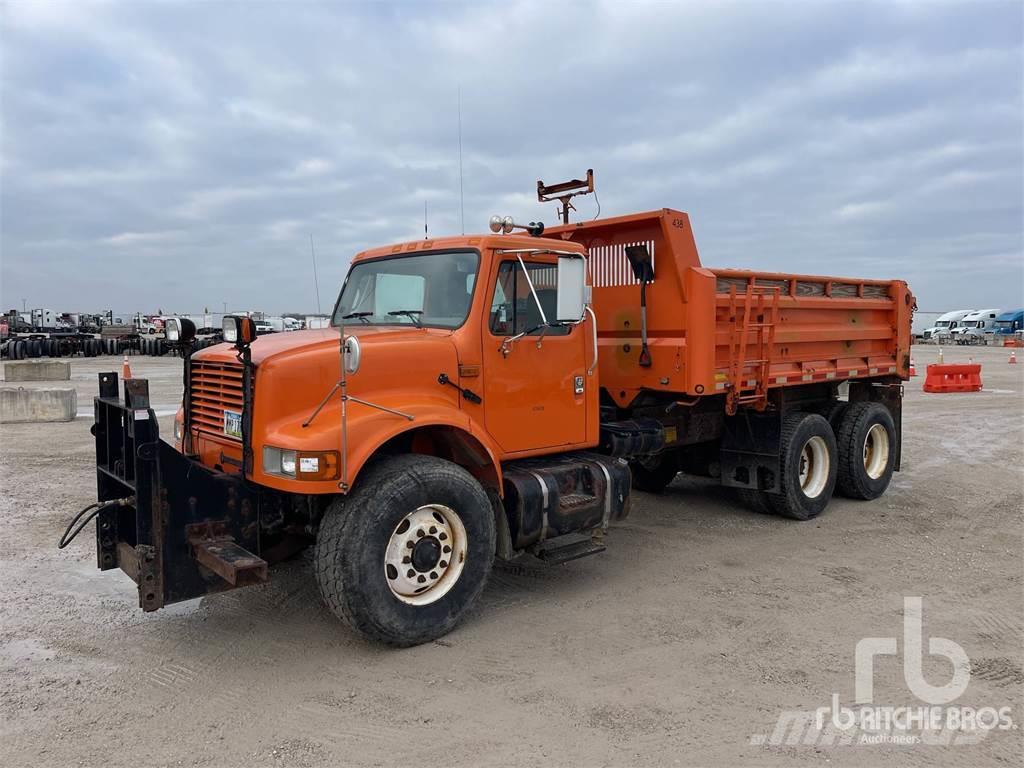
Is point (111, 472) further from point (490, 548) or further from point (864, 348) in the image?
point (864, 348)

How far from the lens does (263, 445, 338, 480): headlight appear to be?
14.0ft

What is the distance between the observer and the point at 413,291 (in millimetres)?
5539

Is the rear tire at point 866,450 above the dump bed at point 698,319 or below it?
below

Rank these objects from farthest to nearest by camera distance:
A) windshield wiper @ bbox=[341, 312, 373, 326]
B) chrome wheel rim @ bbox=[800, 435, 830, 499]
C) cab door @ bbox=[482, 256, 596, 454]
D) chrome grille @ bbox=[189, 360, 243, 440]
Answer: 1. chrome wheel rim @ bbox=[800, 435, 830, 499]
2. windshield wiper @ bbox=[341, 312, 373, 326]
3. cab door @ bbox=[482, 256, 596, 454]
4. chrome grille @ bbox=[189, 360, 243, 440]

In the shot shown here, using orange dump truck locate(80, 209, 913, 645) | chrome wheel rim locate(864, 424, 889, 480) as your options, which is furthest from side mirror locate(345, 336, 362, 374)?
chrome wheel rim locate(864, 424, 889, 480)

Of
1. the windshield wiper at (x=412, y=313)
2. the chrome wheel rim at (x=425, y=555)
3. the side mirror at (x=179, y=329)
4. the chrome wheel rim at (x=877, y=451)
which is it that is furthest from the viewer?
the chrome wheel rim at (x=877, y=451)

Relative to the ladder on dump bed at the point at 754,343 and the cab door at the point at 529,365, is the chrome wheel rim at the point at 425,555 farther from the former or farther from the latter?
the ladder on dump bed at the point at 754,343

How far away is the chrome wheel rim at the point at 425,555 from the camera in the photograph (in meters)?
4.63

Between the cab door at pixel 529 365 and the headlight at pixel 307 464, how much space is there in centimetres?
124

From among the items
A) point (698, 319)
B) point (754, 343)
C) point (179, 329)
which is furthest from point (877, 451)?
point (179, 329)

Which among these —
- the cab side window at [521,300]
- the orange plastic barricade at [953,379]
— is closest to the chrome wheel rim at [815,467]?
the cab side window at [521,300]

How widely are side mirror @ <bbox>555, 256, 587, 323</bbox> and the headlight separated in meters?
1.73

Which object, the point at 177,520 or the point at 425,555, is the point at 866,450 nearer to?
the point at 425,555

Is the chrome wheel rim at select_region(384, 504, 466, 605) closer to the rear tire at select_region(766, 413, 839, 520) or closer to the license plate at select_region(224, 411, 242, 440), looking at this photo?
the license plate at select_region(224, 411, 242, 440)
